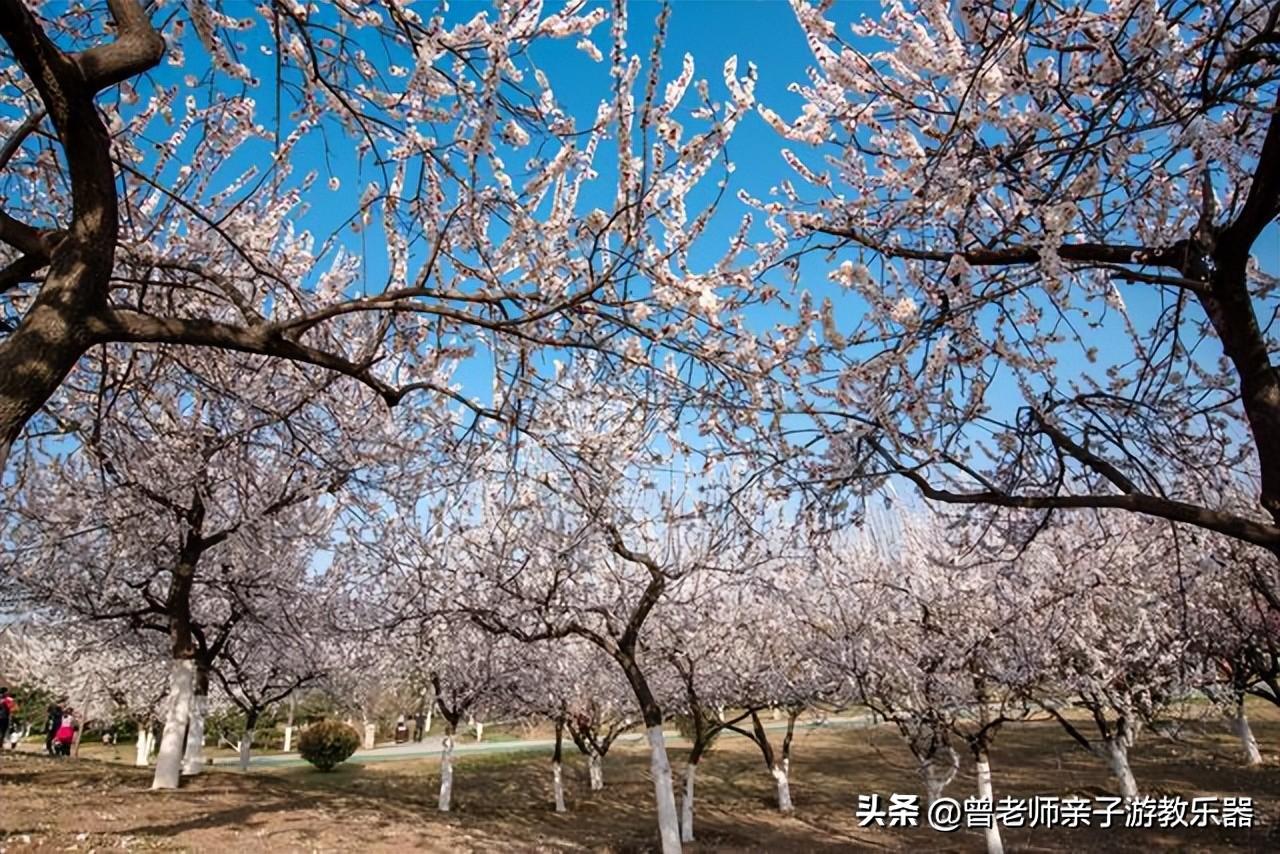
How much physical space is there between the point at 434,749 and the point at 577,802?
657 inches

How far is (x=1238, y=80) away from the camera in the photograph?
3.62 m

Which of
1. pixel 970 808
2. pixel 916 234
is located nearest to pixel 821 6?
pixel 916 234

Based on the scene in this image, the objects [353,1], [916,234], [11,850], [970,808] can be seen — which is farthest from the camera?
[970,808]

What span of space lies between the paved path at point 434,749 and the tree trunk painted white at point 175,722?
14082 millimetres

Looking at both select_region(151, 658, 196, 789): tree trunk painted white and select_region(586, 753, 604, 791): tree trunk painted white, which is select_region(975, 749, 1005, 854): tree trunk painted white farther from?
select_region(151, 658, 196, 789): tree trunk painted white

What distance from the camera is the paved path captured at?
28969 mm

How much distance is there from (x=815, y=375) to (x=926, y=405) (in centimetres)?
81

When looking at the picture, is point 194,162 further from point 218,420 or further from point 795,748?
point 795,748

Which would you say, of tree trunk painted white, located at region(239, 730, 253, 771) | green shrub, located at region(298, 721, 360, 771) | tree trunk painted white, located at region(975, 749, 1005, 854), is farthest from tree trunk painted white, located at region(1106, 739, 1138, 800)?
tree trunk painted white, located at region(239, 730, 253, 771)

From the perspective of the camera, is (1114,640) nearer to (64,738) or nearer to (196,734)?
(196,734)

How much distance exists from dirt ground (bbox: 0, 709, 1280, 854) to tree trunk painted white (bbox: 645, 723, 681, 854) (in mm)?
2559

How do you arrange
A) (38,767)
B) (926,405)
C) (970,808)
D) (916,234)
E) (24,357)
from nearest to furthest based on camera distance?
(24,357) < (916,234) < (926,405) < (970,808) < (38,767)

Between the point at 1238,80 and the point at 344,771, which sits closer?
the point at 1238,80

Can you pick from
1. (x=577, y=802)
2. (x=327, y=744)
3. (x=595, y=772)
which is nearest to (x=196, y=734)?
(x=577, y=802)
